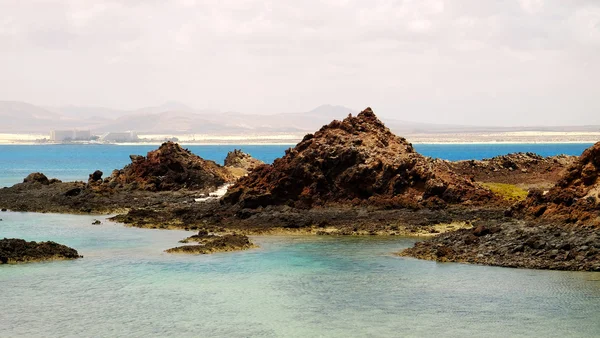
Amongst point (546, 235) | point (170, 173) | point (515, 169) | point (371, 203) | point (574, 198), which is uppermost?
point (574, 198)

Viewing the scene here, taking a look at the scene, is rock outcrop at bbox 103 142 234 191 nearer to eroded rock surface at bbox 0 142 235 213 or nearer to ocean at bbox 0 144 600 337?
eroded rock surface at bbox 0 142 235 213

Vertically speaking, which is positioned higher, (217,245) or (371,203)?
(371,203)

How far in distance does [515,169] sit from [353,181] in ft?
96.5

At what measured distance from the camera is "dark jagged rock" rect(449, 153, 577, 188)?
7744 cm

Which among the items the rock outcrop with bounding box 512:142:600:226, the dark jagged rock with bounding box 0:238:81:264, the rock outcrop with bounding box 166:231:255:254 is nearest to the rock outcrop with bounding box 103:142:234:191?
the rock outcrop with bounding box 166:231:255:254

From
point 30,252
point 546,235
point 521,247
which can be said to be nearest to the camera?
point 521,247

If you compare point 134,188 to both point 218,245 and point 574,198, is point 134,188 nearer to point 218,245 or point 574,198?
point 218,245

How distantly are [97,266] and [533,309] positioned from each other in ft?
68.2

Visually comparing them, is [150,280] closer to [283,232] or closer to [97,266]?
[97,266]

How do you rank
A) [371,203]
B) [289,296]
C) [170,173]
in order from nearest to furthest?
[289,296] → [371,203] → [170,173]

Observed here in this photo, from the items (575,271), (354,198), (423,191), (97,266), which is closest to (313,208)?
(354,198)

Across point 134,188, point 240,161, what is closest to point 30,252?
point 134,188

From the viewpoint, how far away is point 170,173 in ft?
259

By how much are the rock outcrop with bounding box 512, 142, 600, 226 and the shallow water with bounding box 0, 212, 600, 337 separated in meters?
5.13
